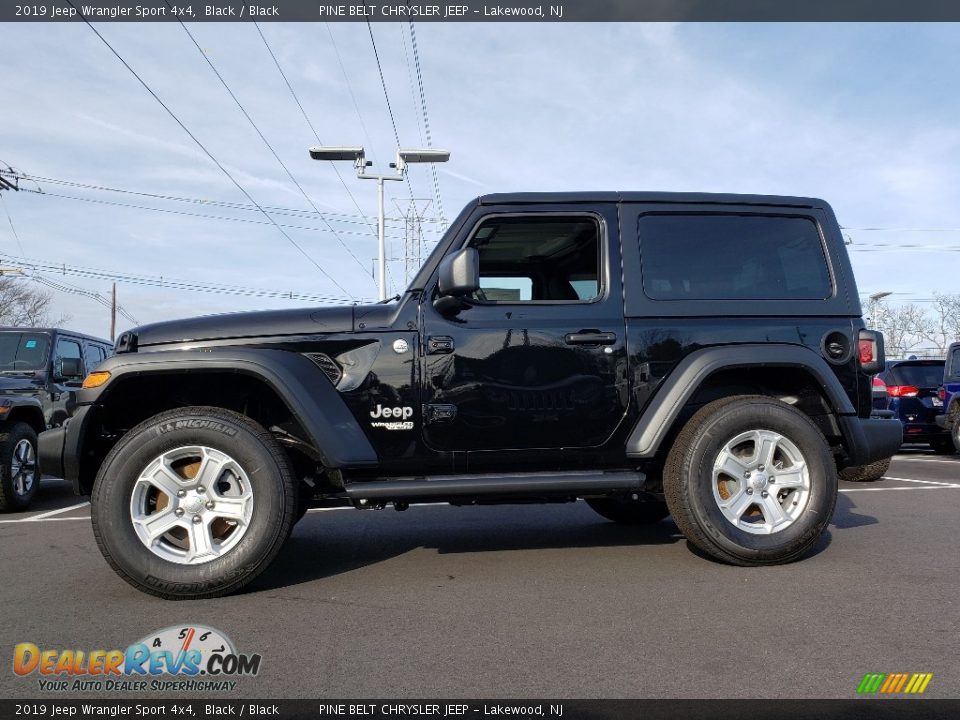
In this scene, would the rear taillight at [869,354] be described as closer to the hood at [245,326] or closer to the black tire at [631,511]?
the black tire at [631,511]

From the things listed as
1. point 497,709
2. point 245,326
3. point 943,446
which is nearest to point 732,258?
point 245,326

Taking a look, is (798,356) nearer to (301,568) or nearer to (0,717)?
(301,568)

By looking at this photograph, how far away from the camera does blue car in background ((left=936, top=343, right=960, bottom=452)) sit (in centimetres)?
1138

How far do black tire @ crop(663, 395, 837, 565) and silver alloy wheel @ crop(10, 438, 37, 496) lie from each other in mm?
6313

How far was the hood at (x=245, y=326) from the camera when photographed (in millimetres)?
3857

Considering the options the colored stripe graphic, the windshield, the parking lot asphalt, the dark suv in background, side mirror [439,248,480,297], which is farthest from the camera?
the windshield

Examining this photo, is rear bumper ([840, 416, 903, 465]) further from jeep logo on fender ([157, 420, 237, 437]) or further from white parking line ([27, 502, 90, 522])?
white parking line ([27, 502, 90, 522])

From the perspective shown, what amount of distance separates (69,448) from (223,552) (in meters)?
0.99

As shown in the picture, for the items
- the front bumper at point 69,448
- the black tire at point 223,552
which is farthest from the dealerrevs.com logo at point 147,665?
the front bumper at point 69,448

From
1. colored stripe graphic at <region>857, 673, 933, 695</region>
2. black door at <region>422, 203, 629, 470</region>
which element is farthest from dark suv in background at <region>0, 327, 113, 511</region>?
colored stripe graphic at <region>857, 673, 933, 695</region>

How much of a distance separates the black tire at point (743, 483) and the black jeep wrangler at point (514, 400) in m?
0.01

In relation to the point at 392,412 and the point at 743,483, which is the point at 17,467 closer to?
the point at 392,412

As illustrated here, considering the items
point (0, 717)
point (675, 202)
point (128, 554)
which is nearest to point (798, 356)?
point (675, 202)

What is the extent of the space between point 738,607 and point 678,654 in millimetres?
689
